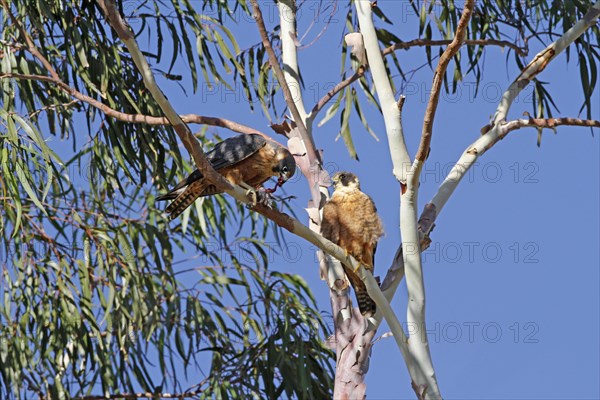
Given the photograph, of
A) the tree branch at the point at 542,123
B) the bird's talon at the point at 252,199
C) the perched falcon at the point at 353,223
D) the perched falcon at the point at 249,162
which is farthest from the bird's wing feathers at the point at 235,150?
the tree branch at the point at 542,123

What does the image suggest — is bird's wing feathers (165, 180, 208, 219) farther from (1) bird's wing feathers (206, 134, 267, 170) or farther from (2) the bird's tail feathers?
(1) bird's wing feathers (206, 134, 267, 170)

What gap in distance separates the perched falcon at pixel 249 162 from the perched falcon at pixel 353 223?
21 cm

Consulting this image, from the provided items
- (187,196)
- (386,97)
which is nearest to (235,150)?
(187,196)

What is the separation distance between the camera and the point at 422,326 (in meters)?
3.43

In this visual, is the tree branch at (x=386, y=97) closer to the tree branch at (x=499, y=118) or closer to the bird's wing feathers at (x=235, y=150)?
the tree branch at (x=499, y=118)

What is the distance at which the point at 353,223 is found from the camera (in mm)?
3846

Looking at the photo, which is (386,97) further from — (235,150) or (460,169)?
(235,150)

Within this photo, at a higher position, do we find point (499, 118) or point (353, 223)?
point (499, 118)

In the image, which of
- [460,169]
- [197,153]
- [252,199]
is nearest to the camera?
[197,153]

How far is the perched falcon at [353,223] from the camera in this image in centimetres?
383

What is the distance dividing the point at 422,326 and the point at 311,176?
79 centimetres

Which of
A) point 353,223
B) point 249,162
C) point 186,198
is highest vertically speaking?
point 249,162

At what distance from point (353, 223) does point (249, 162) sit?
45 cm

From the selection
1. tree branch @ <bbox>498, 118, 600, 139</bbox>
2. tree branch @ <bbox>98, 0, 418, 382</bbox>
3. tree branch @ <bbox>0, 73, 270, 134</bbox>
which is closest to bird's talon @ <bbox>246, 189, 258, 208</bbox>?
tree branch @ <bbox>98, 0, 418, 382</bbox>
